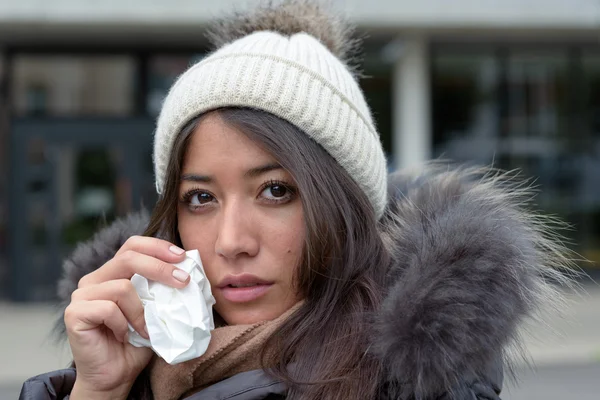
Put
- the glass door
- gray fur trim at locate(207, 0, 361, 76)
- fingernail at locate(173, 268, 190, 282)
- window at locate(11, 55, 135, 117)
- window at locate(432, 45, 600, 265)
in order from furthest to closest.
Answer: window at locate(432, 45, 600, 265)
window at locate(11, 55, 135, 117)
the glass door
gray fur trim at locate(207, 0, 361, 76)
fingernail at locate(173, 268, 190, 282)

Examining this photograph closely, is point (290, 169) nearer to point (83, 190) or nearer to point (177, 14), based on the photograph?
point (177, 14)

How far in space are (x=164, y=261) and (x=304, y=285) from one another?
1.00 ft

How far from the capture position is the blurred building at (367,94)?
31.3 ft

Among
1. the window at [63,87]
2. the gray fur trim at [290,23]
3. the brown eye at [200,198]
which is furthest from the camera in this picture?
the window at [63,87]

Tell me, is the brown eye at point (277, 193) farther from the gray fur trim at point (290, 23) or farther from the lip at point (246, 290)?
the gray fur trim at point (290, 23)

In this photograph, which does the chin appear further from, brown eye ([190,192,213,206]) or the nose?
brown eye ([190,192,213,206])

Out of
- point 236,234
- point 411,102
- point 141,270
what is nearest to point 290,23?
point 236,234

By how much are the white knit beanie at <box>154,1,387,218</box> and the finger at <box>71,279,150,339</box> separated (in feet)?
1.16

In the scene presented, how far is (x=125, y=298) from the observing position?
1493 millimetres

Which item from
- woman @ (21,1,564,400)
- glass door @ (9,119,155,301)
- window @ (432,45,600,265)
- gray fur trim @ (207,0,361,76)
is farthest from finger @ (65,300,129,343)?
window @ (432,45,600,265)

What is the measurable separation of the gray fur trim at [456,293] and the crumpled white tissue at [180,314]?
0.36 meters

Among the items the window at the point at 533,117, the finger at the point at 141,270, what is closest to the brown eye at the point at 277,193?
the finger at the point at 141,270

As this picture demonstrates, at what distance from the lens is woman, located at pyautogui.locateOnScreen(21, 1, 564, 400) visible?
1.39 metres

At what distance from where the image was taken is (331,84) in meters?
1.67
